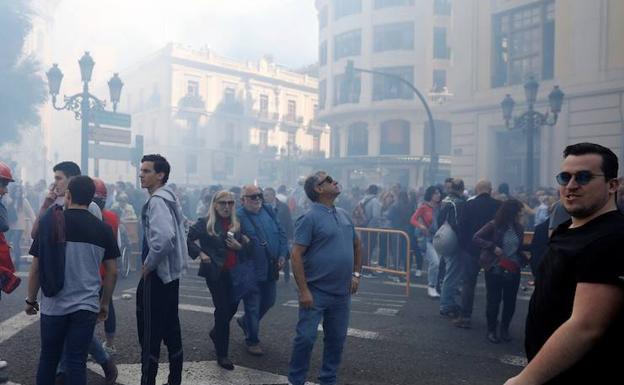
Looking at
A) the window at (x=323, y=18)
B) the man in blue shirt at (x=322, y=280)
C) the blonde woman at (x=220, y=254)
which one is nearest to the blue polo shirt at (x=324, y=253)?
the man in blue shirt at (x=322, y=280)

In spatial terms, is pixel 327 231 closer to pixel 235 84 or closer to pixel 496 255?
→ pixel 496 255

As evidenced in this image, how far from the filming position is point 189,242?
5574 millimetres

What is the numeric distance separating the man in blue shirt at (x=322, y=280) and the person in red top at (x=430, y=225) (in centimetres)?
479

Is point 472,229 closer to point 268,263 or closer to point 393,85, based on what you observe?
point 268,263

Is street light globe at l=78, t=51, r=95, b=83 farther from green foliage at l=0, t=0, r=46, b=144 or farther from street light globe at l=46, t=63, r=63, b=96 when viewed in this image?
green foliage at l=0, t=0, r=46, b=144

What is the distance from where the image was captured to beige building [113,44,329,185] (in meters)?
56.0

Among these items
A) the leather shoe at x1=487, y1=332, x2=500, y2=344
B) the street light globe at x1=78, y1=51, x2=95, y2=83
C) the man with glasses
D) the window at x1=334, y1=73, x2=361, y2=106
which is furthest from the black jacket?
the window at x1=334, y1=73, x2=361, y2=106

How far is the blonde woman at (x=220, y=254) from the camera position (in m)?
5.48

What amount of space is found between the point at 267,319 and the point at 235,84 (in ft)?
180

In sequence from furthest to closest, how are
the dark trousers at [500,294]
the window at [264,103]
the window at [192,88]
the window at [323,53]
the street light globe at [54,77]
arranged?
the window at [264,103]
the window at [192,88]
the window at [323,53]
the street light globe at [54,77]
the dark trousers at [500,294]

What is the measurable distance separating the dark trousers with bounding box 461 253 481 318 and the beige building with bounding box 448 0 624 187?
12921mm

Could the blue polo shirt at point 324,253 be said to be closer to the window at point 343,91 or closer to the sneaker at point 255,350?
the sneaker at point 255,350

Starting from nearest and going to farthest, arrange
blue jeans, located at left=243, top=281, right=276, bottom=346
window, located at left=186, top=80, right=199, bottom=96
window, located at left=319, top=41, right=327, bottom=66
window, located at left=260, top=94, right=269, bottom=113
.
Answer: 1. blue jeans, located at left=243, top=281, right=276, bottom=346
2. window, located at left=319, top=41, right=327, bottom=66
3. window, located at left=186, top=80, right=199, bottom=96
4. window, located at left=260, top=94, right=269, bottom=113

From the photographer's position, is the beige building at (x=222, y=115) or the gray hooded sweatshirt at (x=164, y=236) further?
the beige building at (x=222, y=115)
